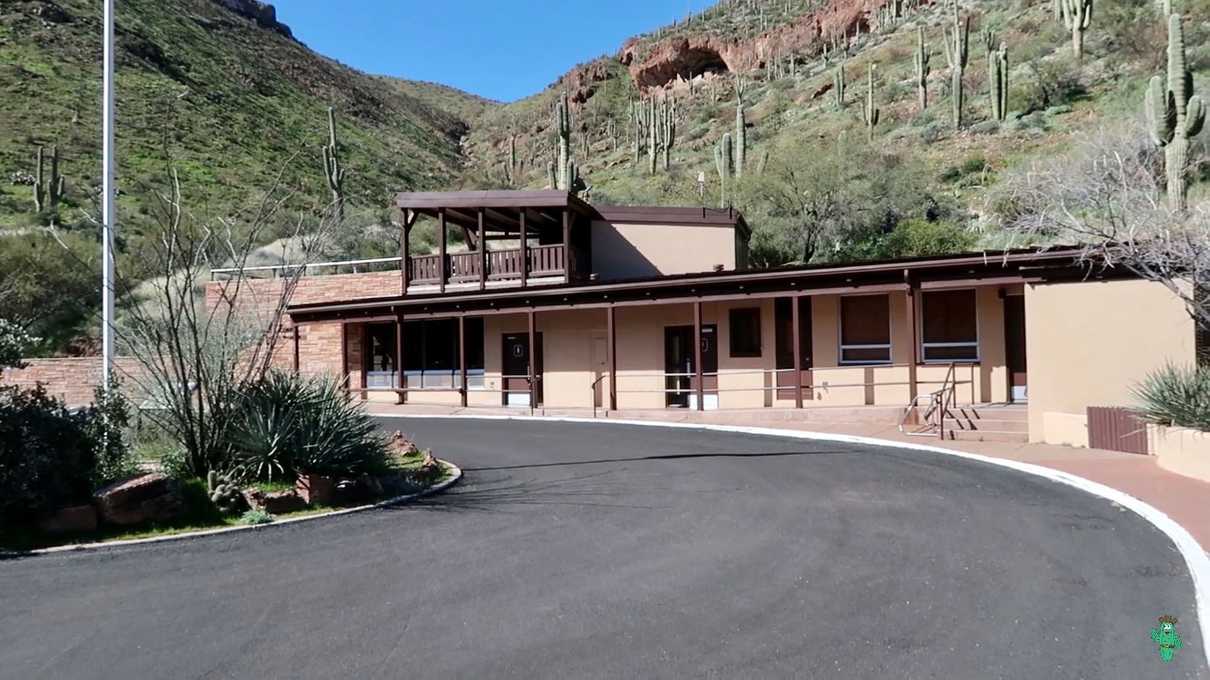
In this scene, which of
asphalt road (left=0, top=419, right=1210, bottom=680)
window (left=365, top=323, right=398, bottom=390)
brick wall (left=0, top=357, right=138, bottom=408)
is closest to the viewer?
asphalt road (left=0, top=419, right=1210, bottom=680)

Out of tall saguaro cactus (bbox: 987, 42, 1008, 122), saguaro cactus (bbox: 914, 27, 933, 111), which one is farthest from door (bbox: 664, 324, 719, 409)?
saguaro cactus (bbox: 914, 27, 933, 111)

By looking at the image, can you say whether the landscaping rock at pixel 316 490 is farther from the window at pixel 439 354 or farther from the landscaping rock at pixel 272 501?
the window at pixel 439 354

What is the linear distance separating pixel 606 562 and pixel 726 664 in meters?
2.34

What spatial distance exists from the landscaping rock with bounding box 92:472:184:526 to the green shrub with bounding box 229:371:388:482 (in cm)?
88

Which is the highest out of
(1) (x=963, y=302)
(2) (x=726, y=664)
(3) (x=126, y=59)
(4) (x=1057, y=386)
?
(3) (x=126, y=59)

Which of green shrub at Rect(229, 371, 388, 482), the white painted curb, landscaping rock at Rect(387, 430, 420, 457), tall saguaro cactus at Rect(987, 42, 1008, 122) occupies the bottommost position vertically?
the white painted curb

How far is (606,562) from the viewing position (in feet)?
23.3

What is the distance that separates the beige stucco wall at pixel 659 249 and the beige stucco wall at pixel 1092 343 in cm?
1095

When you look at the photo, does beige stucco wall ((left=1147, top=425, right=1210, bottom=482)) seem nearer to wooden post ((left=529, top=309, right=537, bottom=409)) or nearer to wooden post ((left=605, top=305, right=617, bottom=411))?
wooden post ((left=605, top=305, right=617, bottom=411))

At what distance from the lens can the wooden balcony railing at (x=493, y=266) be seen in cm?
2477

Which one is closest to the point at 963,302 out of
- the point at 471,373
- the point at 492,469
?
the point at 492,469

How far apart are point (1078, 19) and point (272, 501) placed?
43070 mm

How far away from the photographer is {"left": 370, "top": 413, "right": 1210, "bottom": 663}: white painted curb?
6.10 meters

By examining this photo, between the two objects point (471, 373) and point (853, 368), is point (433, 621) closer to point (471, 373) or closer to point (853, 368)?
point (853, 368)
